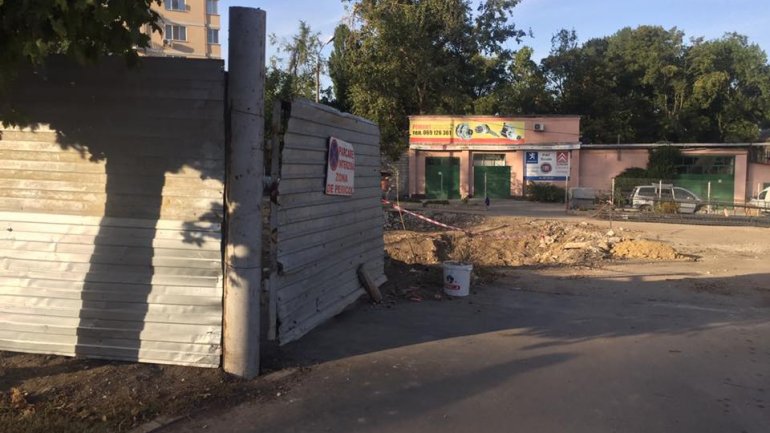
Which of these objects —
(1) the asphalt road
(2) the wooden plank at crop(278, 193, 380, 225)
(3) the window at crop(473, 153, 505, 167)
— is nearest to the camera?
(1) the asphalt road

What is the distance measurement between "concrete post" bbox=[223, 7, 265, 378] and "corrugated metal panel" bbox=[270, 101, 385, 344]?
1.61 feet

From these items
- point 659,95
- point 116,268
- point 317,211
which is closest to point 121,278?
point 116,268

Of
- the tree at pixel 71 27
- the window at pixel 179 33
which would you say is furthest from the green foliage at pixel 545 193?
the window at pixel 179 33

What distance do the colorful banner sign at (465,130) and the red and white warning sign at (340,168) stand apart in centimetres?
3169

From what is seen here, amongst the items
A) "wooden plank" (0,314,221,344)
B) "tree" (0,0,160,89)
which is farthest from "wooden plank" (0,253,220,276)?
"tree" (0,0,160,89)

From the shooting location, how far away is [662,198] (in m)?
26.0

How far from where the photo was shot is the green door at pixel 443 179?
1516 inches

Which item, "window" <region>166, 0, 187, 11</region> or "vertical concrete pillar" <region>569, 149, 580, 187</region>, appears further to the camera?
"window" <region>166, 0, 187, 11</region>

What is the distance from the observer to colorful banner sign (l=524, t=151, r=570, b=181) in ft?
122

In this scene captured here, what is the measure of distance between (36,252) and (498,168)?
3494 cm

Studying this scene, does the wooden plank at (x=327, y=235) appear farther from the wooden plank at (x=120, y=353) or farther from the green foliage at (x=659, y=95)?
the green foliage at (x=659, y=95)

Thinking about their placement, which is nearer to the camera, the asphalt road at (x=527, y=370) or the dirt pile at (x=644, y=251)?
the asphalt road at (x=527, y=370)

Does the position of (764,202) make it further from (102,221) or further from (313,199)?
(102,221)

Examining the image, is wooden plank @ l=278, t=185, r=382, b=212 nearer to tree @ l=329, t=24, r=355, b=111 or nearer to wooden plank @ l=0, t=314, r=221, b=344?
wooden plank @ l=0, t=314, r=221, b=344
